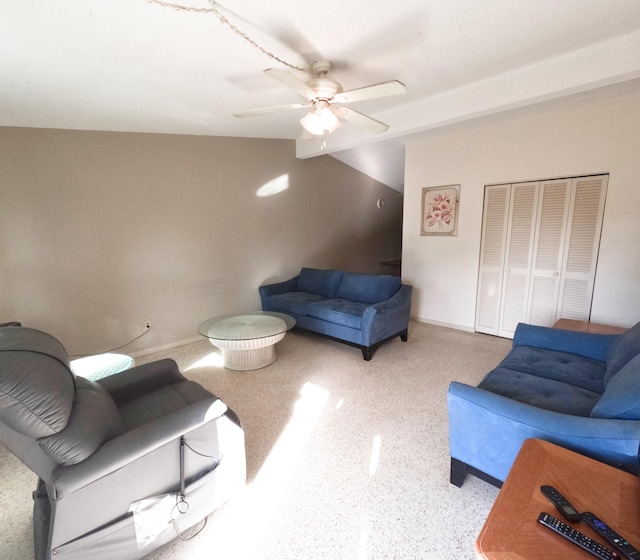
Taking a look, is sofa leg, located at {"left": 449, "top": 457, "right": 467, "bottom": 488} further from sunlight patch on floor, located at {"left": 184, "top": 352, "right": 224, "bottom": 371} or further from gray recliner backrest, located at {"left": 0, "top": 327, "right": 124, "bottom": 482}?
sunlight patch on floor, located at {"left": 184, "top": 352, "right": 224, "bottom": 371}

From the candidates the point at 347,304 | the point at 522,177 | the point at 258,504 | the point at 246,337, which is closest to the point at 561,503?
the point at 258,504

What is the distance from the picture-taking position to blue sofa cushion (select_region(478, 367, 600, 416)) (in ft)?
5.05

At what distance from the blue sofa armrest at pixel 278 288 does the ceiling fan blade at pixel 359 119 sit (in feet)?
8.35

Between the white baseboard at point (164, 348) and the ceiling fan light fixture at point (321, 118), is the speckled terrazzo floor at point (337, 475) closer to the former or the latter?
the white baseboard at point (164, 348)

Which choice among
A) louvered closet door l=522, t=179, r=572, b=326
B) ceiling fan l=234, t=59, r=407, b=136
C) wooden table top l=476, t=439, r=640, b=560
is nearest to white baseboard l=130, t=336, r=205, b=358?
ceiling fan l=234, t=59, r=407, b=136

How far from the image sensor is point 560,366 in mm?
1956

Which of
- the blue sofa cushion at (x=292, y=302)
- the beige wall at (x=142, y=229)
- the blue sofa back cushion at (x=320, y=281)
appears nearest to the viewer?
the beige wall at (x=142, y=229)

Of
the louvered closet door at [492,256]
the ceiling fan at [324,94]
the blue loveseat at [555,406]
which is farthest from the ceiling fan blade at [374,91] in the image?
the louvered closet door at [492,256]

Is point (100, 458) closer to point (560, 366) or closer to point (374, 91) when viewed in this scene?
point (374, 91)

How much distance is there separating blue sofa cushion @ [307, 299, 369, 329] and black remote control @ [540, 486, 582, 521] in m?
2.20

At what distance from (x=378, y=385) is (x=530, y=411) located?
1.47m

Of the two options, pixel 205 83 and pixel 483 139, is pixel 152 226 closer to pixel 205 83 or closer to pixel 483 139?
pixel 205 83

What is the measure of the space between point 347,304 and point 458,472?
7.20ft

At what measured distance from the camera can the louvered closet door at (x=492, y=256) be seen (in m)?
3.56
